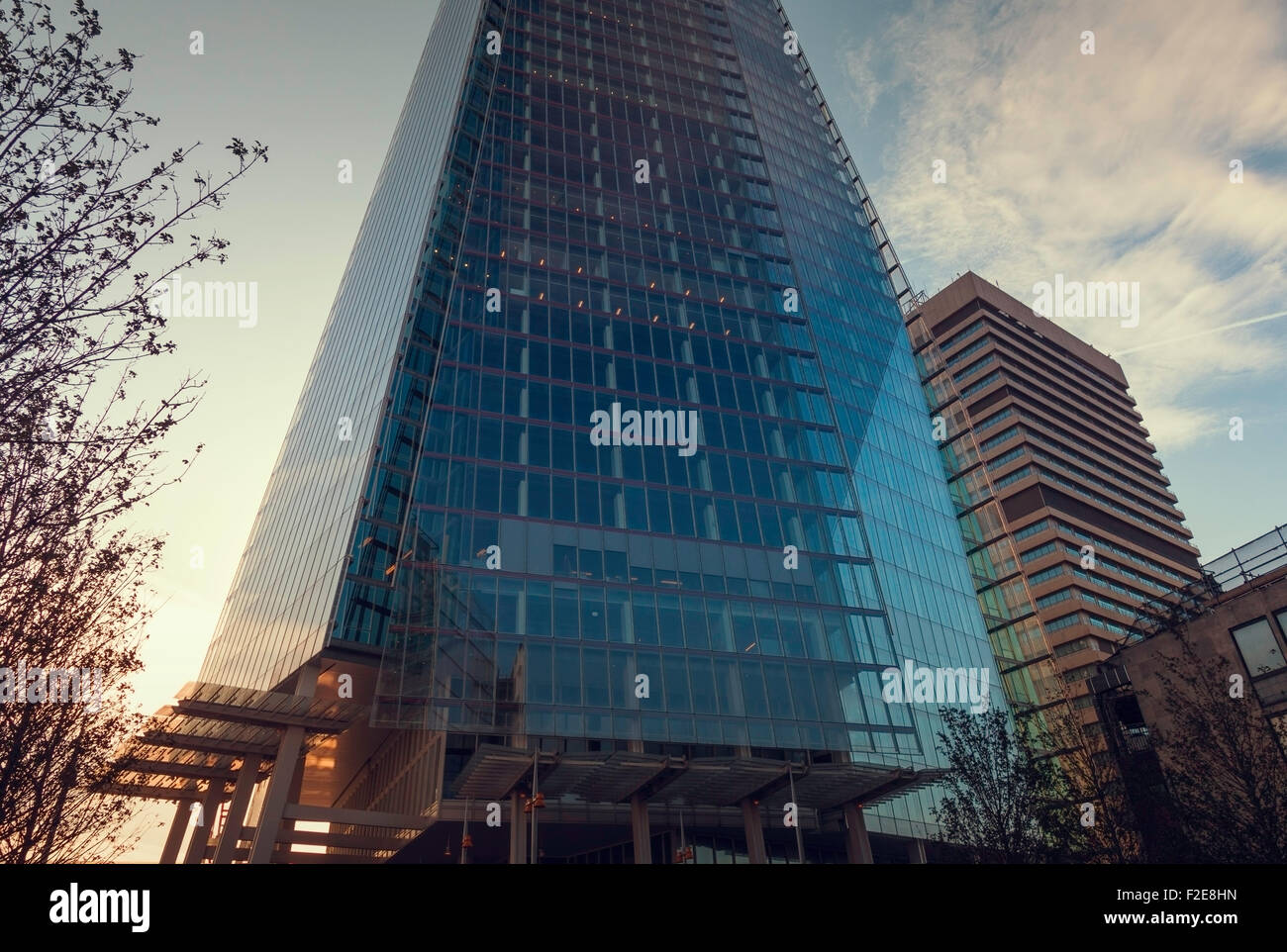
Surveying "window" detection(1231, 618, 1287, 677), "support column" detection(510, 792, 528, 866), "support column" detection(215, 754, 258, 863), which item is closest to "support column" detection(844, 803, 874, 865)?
"support column" detection(510, 792, 528, 866)

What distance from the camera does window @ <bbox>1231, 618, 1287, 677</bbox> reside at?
29125mm

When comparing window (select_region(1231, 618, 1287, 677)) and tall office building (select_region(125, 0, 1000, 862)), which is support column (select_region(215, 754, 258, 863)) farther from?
window (select_region(1231, 618, 1287, 677))

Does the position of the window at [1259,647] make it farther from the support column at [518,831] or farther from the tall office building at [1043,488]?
the tall office building at [1043,488]

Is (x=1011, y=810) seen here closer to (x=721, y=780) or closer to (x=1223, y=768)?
(x=1223, y=768)

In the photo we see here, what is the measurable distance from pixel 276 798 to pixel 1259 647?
136 ft

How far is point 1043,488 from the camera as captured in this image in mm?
90062

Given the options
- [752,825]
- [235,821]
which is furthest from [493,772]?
[235,821]

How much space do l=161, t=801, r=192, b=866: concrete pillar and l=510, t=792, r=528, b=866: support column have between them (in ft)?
90.4

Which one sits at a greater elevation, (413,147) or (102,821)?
(413,147)
